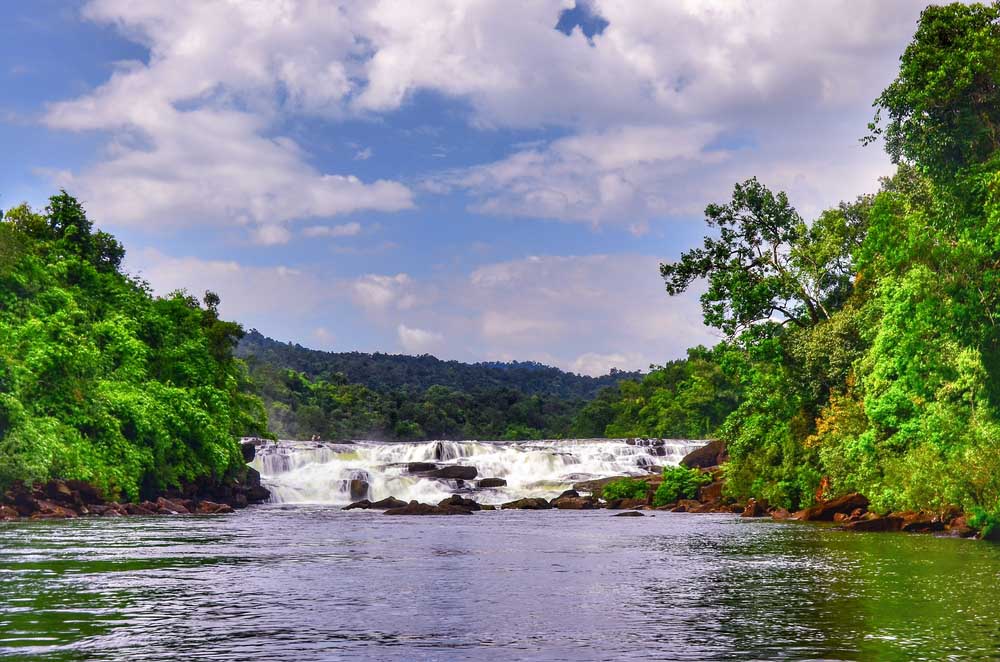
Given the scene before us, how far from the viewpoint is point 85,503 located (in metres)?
42.0

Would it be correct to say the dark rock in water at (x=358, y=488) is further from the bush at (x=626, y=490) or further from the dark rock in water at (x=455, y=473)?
the bush at (x=626, y=490)

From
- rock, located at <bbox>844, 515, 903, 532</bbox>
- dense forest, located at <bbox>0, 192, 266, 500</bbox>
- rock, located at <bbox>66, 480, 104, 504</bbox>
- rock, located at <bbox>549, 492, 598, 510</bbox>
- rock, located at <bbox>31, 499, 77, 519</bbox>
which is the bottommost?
rock, located at <bbox>549, 492, 598, 510</bbox>

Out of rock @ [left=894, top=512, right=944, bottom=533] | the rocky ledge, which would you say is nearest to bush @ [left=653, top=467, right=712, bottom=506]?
the rocky ledge

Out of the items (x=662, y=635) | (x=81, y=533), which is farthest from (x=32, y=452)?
(x=662, y=635)

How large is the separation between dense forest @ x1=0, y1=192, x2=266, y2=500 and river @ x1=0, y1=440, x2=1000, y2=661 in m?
16.1

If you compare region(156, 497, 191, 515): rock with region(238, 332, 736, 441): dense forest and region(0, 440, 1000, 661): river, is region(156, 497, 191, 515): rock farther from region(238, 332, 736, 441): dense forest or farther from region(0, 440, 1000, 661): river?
region(238, 332, 736, 441): dense forest

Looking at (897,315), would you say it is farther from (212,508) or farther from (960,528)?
(212,508)

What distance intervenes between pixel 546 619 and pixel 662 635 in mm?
1869

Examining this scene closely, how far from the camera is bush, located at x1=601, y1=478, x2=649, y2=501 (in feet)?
190

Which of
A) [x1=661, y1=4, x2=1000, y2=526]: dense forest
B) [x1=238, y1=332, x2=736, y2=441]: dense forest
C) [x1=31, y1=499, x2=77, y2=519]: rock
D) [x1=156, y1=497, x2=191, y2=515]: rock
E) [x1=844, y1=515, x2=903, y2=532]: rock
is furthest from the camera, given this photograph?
[x1=238, y1=332, x2=736, y2=441]: dense forest

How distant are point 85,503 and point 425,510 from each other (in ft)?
49.8

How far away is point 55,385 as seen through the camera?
44719mm

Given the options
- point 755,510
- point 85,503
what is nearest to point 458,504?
point 755,510

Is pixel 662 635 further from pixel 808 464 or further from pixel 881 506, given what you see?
pixel 808 464
